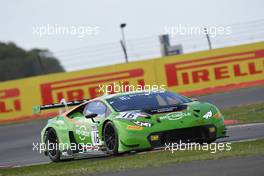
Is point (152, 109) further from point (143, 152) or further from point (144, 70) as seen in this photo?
point (144, 70)

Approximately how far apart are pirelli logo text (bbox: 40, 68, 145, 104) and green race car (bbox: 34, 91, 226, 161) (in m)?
12.2

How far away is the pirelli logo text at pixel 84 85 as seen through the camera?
26.2 meters

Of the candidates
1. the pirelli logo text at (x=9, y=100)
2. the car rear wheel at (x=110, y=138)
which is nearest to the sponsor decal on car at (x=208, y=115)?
the car rear wheel at (x=110, y=138)

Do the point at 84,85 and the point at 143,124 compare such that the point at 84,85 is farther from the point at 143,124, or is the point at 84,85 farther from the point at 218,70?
the point at 143,124

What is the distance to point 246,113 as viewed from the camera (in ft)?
62.5

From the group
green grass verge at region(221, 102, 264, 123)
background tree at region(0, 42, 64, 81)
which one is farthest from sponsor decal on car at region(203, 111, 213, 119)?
background tree at region(0, 42, 64, 81)

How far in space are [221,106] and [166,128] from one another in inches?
397

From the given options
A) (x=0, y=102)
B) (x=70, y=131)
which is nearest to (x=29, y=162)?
(x=70, y=131)

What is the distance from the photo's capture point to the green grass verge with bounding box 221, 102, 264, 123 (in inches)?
703

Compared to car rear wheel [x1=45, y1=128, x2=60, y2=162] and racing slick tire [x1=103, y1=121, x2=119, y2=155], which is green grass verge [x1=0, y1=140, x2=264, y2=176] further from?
car rear wheel [x1=45, y1=128, x2=60, y2=162]

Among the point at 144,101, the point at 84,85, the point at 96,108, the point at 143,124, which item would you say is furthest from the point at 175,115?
the point at 84,85

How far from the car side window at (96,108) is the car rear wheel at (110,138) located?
1.05ft

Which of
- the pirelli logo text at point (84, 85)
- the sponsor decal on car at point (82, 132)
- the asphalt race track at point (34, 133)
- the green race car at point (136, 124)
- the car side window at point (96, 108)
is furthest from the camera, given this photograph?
the pirelli logo text at point (84, 85)

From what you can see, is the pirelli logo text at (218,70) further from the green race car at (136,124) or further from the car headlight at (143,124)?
the car headlight at (143,124)
